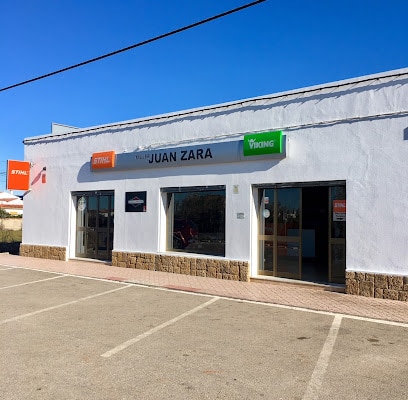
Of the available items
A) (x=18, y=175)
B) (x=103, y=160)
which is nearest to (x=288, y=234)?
(x=103, y=160)

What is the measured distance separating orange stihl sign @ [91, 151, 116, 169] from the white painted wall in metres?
0.26

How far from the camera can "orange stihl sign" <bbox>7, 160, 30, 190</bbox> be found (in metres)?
14.6

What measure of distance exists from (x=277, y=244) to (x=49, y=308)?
18.2ft

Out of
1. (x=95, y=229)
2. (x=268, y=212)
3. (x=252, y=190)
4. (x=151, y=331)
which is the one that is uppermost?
(x=252, y=190)

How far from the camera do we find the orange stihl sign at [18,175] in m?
14.6

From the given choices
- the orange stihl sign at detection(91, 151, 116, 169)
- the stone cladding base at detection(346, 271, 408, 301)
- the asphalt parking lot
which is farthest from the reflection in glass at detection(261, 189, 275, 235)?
the orange stihl sign at detection(91, 151, 116, 169)

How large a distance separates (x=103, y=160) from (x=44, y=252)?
4.44 m

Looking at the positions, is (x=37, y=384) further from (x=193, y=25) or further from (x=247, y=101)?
(x=247, y=101)

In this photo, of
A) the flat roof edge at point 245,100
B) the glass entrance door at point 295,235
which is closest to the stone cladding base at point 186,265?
the glass entrance door at point 295,235

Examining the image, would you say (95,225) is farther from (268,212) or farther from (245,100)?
(245,100)

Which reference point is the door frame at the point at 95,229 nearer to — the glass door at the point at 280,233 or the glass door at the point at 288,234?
the glass door at the point at 280,233

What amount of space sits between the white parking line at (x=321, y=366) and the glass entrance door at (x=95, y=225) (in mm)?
8946

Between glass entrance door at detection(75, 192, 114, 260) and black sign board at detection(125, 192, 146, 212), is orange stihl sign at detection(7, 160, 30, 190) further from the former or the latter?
black sign board at detection(125, 192, 146, 212)

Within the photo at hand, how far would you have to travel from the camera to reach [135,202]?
12.3m
